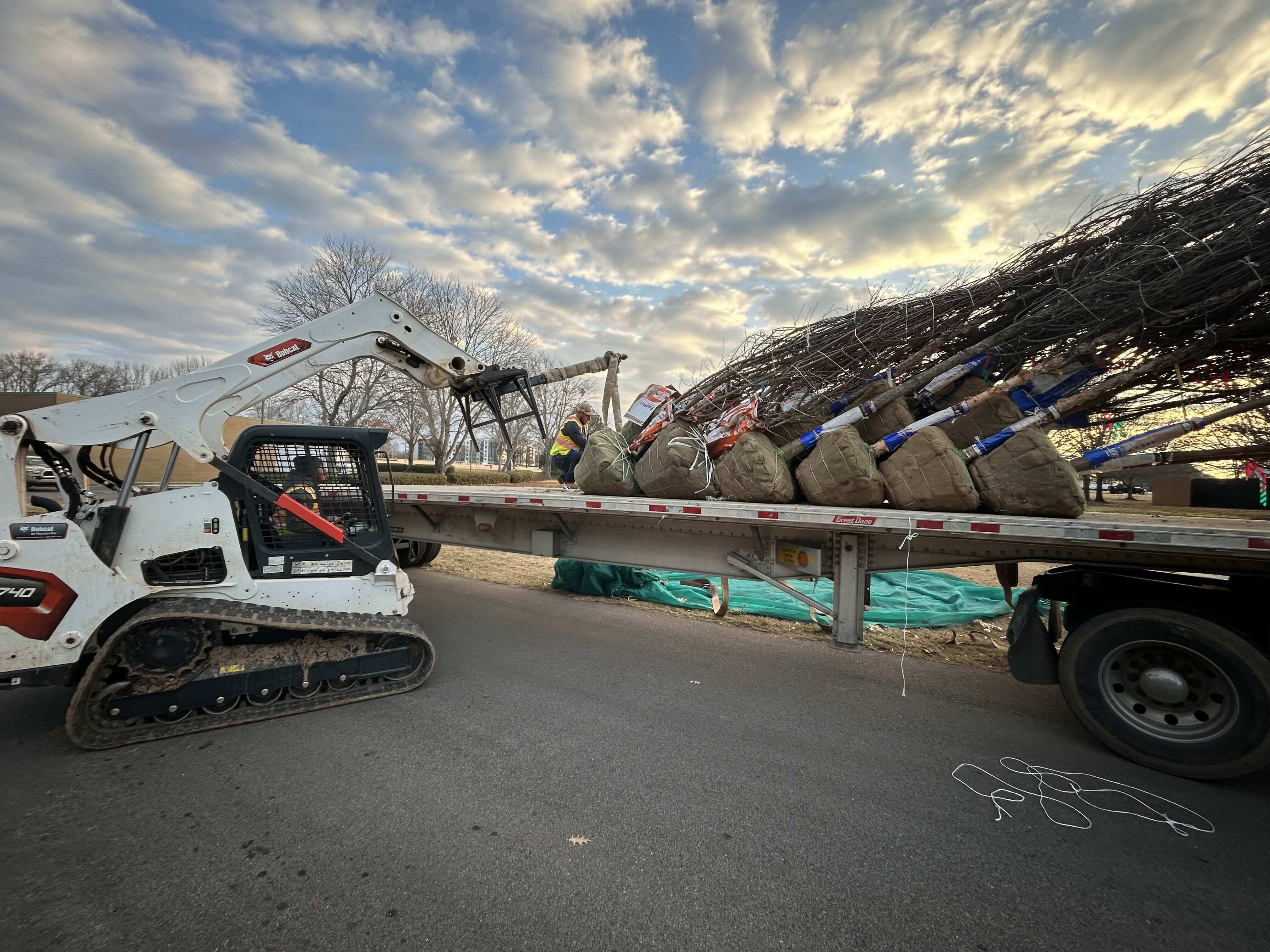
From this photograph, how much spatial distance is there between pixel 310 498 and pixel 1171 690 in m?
5.32

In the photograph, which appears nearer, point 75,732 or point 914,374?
point 75,732

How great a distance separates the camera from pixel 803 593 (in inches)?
221

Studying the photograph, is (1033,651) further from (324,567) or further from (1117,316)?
(324,567)

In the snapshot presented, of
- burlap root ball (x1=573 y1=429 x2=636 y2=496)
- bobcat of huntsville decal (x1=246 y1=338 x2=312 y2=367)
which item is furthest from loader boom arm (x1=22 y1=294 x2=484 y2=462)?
burlap root ball (x1=573 y1=429 x2=636 y2=496)

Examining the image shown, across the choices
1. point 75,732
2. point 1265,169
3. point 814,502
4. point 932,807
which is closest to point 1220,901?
point 932,807

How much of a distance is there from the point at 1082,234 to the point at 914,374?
1.49m

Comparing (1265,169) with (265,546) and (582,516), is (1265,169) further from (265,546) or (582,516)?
(265,546)

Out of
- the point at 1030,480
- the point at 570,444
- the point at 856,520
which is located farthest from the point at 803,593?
the point at 570,444

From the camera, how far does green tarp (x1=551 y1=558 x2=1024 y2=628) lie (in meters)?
5.80

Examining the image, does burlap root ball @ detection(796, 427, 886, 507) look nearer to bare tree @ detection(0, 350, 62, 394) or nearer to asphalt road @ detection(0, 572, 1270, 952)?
asphalt road @ detection(0, 572, 1270, 952)

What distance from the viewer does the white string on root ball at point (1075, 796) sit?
2453 millimetres

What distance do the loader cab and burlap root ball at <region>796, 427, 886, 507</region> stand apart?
3239 mm

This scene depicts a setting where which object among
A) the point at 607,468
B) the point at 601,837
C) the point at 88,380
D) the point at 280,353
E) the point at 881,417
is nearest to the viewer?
the point at 601,837

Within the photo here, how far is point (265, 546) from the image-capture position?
3574 millimetres
